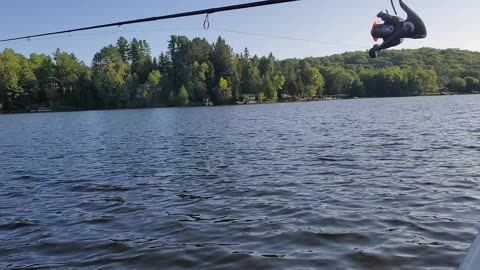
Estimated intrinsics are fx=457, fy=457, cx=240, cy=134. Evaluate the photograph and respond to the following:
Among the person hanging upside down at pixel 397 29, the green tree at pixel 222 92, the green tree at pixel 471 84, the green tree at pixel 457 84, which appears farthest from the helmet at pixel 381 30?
the green tree at pixel 471 84

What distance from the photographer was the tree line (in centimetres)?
14250

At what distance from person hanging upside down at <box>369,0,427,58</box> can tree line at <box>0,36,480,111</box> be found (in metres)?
131

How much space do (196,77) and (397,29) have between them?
482ft

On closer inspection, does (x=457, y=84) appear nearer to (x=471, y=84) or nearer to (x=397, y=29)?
(x=471, y=84)

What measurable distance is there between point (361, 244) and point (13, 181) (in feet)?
43.6

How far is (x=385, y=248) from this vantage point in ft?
26.7

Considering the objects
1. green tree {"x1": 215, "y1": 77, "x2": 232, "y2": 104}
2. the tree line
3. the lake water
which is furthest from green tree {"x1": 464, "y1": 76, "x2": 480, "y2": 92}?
the lake water

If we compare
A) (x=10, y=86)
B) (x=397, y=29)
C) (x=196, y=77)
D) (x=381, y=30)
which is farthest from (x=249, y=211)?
(x=196, y=77)

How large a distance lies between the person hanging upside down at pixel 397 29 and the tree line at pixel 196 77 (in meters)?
131

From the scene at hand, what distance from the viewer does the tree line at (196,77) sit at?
142m

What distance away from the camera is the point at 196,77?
151375 millimetres

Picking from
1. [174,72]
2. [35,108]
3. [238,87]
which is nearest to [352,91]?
[238,87]

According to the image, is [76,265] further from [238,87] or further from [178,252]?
[238,87]

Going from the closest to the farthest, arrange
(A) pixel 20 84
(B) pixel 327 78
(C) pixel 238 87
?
1. (A) pixel 20 84
2. (C) pixel 238 87
3. (B) pixel 327 78
